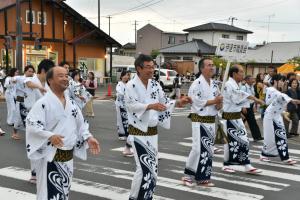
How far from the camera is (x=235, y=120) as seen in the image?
7.17m

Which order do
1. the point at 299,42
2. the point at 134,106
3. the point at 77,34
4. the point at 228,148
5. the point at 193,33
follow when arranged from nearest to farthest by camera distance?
the point at 134,106
the point at 228,148
the point at 77,34
the point at 299,42
the point at 193,33

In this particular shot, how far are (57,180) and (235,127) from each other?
12.8 feet

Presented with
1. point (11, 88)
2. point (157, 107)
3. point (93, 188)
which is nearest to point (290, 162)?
point (93, 188)

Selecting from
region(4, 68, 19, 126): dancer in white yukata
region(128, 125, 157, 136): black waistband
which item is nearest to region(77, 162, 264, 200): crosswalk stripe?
region(128, 125, 157, 136): black waistband

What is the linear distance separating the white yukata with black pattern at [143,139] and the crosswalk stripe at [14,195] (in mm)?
1690

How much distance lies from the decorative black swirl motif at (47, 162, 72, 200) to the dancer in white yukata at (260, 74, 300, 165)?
502 centimetres

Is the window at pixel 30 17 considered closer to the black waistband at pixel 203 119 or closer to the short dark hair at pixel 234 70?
the short dark hair at pixel 234 70

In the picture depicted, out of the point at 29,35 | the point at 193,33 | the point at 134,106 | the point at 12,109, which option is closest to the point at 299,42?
the point at 193,33

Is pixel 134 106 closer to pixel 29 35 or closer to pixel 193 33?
pixel 29 35

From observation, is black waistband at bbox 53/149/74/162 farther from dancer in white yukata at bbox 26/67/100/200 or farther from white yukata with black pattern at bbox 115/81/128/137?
white yukata with black pattern at bbox 115/81/128/137

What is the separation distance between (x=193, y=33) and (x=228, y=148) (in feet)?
175

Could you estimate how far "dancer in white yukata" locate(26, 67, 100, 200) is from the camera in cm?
399

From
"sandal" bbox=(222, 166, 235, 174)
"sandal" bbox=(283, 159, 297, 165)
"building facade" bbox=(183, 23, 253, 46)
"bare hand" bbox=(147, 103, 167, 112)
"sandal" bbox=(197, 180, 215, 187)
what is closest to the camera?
"bare hand" bbox=(147, 103, 167, 112)

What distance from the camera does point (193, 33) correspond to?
195 feet
